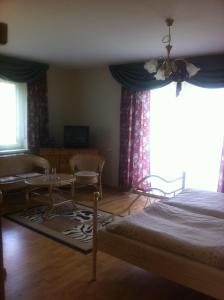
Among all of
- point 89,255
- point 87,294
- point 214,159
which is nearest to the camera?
point 87,294

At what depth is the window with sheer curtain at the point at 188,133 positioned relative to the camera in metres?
4.35

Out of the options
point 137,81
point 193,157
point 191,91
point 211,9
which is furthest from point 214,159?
point 211,9

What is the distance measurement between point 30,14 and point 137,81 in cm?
255

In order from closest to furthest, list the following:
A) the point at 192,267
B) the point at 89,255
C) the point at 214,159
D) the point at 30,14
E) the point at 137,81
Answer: the point at 192,267
the point at 30,14
the point at 89,255
the point at 214,159
the point at 137,81

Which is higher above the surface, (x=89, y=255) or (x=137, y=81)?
(x=137, y=81)

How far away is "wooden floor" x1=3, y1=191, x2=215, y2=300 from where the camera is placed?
2320 millimetres

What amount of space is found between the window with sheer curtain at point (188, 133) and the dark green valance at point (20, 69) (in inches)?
85.9

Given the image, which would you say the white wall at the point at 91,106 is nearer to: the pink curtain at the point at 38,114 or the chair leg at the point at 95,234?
the pink curtain at the point at 38,114

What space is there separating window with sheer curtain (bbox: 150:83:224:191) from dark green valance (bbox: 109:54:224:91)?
0.64ft

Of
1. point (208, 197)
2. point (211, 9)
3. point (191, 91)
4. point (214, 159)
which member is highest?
point (211, 9)

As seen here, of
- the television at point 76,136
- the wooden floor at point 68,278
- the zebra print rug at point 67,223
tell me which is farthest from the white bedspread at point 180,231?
the television at point 76,136

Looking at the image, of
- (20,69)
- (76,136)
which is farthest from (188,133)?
(20,69)

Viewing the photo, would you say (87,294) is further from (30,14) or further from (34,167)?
(34,167)

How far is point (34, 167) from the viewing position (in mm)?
5145
